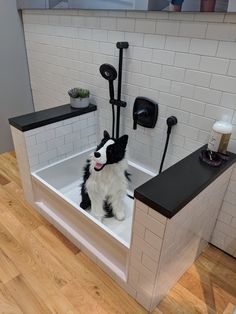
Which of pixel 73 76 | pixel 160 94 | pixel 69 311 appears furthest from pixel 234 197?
pixel 73 76

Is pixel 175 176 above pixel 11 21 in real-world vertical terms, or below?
below

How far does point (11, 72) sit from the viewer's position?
2.17 m

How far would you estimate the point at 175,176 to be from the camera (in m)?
1.05

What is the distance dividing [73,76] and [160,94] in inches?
29.8

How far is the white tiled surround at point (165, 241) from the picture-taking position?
37.7 inches

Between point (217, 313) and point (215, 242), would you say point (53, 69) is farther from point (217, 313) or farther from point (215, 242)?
point (217, 313)

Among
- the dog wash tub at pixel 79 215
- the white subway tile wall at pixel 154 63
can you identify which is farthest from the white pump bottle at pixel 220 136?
the dog wash tub at pixel 79 215

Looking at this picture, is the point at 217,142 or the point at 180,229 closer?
the point at 180,229

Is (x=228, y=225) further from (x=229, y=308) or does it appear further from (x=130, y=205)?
(x=130, y=205)

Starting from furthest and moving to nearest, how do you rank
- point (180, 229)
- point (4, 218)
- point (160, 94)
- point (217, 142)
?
point (4, 218) → point (160, 94) → point (217, 142) → point (180, 229)

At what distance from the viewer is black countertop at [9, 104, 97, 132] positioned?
149 cm

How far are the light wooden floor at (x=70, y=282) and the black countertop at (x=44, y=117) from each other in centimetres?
65

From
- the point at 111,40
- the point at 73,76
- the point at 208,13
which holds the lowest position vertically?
the point at 73,76

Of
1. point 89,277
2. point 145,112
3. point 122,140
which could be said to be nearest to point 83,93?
point 145,112
